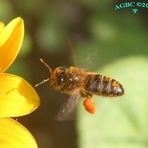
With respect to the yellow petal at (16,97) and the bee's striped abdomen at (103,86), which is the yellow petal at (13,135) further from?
the bee's striped abdomen at (103,86)

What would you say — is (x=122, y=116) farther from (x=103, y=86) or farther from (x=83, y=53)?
(x=103, y=86)

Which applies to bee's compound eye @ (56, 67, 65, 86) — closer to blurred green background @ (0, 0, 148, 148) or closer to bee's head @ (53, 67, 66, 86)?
bee's head @ (53, 67, 66, 86)

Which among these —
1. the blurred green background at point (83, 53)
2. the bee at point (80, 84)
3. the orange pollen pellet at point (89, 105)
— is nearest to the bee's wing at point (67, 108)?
the bee at point (80, 84)

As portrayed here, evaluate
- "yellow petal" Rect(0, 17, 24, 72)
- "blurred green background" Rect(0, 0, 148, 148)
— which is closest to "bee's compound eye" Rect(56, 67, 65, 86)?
"yellow petal" Rect(0, 17, 24, 72)

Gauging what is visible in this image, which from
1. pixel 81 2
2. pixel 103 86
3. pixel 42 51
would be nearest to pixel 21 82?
pixel 103 86

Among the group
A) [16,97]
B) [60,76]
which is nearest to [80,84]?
[60,76]

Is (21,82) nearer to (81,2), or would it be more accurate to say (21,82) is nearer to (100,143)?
(100,143)
